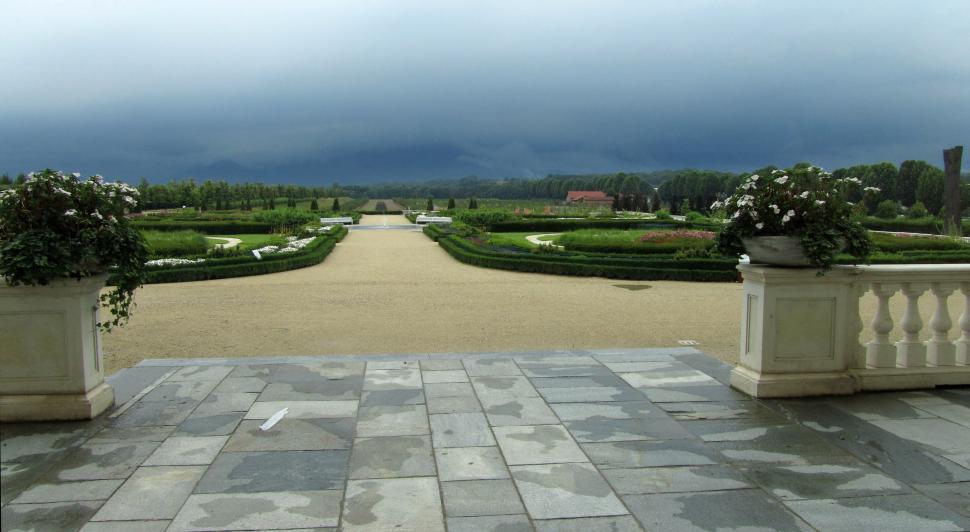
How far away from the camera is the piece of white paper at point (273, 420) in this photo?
15.7 ft

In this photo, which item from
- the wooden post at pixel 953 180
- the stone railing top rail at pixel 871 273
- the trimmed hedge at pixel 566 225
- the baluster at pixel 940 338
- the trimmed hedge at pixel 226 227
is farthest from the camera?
the wooden post at pixel 953 180

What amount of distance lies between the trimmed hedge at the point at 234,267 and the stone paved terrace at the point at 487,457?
1002 cm

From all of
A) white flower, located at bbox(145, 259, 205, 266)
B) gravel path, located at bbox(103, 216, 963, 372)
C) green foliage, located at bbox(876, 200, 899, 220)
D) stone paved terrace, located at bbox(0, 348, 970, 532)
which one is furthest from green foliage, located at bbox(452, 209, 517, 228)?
Result: stone paved terrace, located at bbox(0, 348, 970, 532)

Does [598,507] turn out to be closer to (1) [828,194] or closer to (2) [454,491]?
(2) [454,491]

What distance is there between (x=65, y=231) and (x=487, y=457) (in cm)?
347

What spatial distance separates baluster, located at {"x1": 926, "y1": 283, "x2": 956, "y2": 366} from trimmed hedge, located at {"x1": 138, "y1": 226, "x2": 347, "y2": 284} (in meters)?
13.5

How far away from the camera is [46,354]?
4.89 meters

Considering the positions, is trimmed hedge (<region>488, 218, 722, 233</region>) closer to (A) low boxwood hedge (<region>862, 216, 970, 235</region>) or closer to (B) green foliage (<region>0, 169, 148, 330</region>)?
(A) low boxwood hedge (<region>862, 216, 970, 235</region>)

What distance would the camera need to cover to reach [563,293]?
1354 cm

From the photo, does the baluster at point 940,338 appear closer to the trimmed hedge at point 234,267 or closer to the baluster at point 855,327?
the baluster at point 855,327

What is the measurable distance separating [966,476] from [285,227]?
30.7 meters

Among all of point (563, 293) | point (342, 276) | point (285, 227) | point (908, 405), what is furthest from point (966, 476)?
point (285, 227)

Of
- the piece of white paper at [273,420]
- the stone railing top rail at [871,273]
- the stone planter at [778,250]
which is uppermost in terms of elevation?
the stone planter at [778,250]

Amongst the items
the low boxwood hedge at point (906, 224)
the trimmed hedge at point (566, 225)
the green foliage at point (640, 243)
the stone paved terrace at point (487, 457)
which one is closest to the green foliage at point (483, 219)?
the trimmed hedge at point (566, 225)
